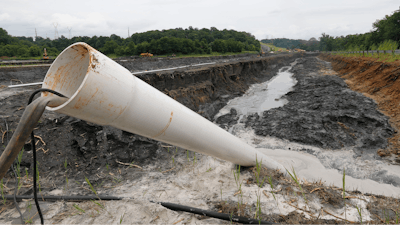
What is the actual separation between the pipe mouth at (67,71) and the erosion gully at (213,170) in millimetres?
1833

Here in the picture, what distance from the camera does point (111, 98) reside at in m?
1.61

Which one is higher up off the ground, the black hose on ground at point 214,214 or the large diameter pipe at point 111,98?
the large diameter pipe at point 111,98

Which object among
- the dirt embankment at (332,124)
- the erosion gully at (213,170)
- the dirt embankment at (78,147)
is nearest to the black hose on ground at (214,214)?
the erosion gully at (213,170)

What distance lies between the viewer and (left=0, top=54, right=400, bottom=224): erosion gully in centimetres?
270

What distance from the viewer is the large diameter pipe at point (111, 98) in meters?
1.50

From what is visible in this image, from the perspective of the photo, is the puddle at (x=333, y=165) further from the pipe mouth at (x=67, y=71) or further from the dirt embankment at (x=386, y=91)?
the pipe mouth at (x=67, y=71)

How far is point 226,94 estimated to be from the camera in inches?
515

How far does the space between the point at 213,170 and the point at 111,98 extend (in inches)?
115

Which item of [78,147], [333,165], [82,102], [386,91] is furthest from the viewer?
[386,91]

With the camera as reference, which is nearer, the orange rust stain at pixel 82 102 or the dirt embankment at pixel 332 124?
the orange rust stain at pixel 82 102

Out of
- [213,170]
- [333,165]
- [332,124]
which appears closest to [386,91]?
[332,124]

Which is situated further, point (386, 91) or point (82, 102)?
point (386, 91)

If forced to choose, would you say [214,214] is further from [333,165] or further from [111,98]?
[333,165]

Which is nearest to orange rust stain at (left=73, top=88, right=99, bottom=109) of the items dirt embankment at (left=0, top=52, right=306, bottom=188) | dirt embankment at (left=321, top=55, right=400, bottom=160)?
dirt embankment at (left=0, top=52, right=306, bottom=188)
